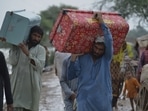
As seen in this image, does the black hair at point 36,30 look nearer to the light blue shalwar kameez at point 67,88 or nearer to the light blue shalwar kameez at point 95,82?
the light blue shalwar kameez at point 67,88

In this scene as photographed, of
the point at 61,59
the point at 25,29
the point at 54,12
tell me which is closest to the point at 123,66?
the point at 61,59

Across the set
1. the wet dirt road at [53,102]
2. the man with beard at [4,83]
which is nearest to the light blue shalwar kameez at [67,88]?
the man with beard at [4,83]

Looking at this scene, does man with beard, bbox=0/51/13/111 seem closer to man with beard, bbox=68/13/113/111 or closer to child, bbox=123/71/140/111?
man with beard, bbox=68/13/113/111

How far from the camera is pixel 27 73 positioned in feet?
21.5

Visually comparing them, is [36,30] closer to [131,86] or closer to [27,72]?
[27,72]

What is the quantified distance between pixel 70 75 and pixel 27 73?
0.95m

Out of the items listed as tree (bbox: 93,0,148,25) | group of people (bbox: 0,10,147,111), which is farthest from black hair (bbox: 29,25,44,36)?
tree (bbox: 93,0,148,25)

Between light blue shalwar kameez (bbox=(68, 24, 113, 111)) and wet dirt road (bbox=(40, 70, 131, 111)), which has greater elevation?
light blue shalwar kameez (bbox=(68, 24, 113, 111))

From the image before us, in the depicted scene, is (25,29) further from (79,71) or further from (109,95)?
(109,95)

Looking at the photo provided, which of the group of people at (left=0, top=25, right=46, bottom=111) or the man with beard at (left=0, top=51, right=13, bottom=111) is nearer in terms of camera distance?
the man with beard at (left=0, top=51, right=13, bottom=111)

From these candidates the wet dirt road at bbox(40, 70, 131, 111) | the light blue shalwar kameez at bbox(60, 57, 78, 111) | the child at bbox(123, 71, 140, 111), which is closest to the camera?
the light blue shalwar kameez at bbox(60, 57, 78, 111)

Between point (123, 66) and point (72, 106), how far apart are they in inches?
195

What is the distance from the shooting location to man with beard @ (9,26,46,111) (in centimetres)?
646

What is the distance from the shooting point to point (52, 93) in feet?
50.0
